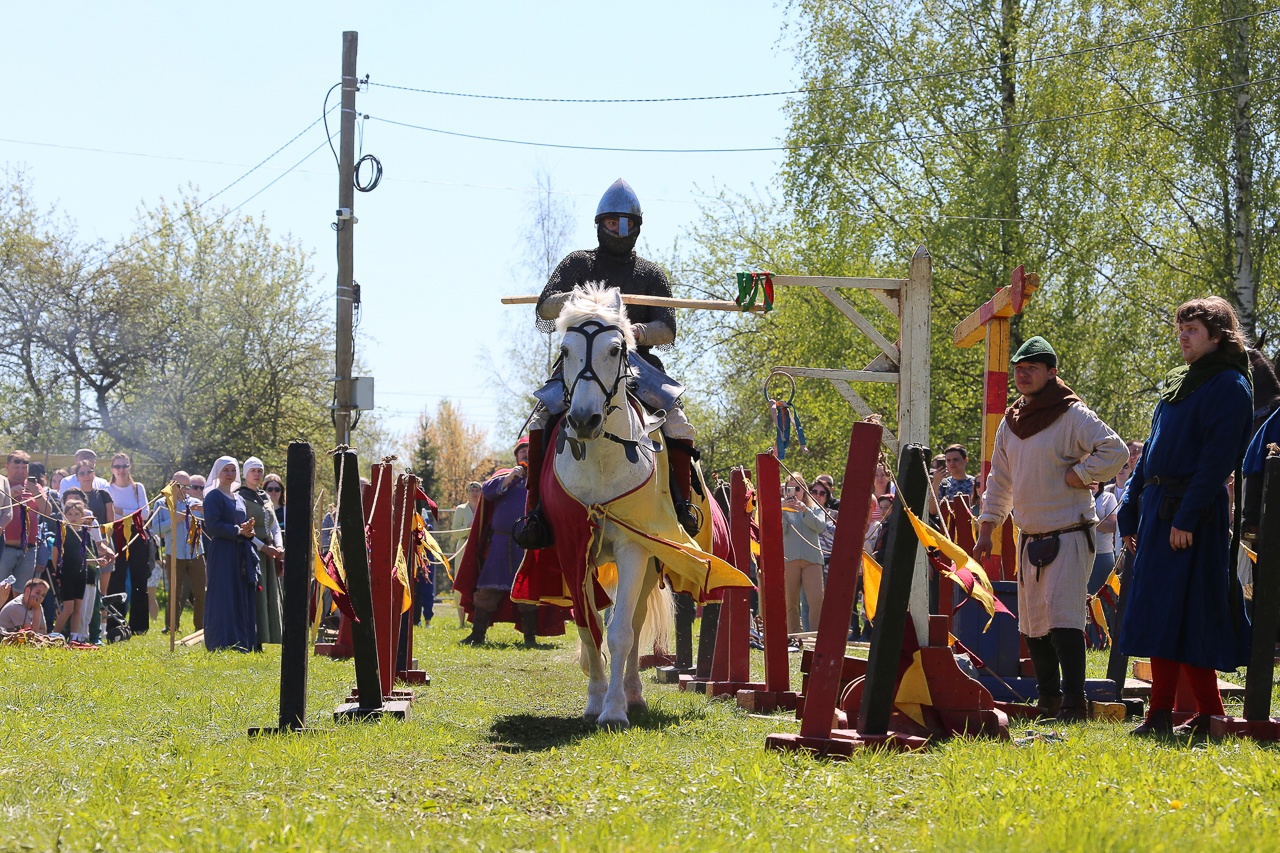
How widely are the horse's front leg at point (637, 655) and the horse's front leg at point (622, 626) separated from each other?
0.30 meters

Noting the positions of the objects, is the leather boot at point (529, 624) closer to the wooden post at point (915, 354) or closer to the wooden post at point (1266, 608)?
the wooden post at point (915, 354)

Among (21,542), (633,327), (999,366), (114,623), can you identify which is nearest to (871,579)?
(633,327)

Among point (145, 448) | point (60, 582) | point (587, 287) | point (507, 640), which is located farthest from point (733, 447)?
point (587, 287)

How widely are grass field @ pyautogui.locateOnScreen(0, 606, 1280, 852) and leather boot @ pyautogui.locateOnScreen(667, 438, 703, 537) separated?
4.08ft

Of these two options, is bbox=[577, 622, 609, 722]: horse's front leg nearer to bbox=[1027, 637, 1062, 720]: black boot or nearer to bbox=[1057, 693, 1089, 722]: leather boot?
bbox=[1027, 637, 1062, 720]: black boot

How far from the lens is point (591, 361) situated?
6895 millimetres

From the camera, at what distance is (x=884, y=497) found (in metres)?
12.6

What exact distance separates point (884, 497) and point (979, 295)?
512 inches

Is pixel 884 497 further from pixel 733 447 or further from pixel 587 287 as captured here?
pixel 733 447

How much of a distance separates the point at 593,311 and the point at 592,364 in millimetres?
365

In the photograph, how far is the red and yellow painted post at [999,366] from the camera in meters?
9.50

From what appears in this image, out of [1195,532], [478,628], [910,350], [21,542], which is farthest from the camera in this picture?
[478,628]

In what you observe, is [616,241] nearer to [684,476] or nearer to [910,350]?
[684,476]

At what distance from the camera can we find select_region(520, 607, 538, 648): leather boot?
1423 cm
